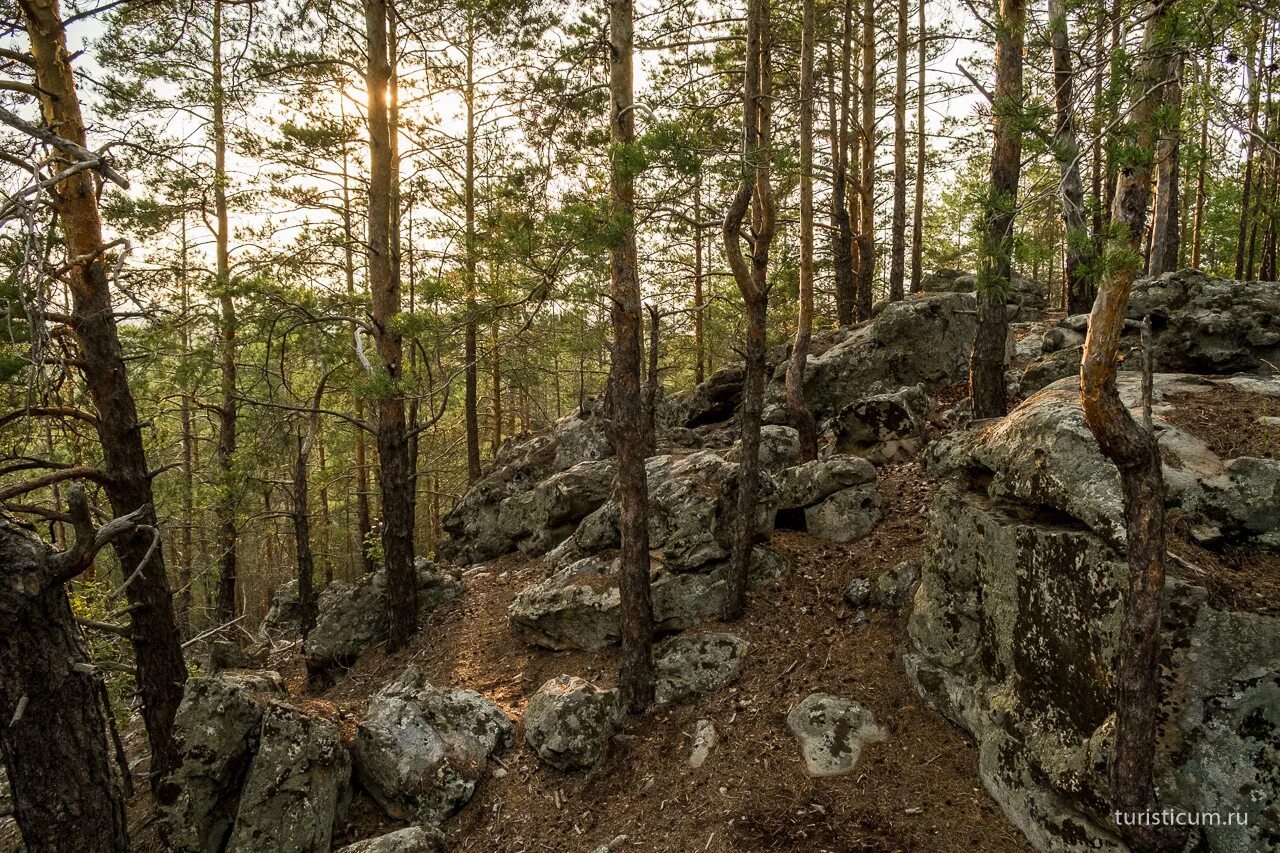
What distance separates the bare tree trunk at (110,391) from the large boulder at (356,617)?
126 inches

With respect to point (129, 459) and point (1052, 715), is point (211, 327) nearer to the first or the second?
point (129, 459)

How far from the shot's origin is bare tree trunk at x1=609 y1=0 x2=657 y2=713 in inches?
232

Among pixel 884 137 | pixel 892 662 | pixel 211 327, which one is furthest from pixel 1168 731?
pixel 884 137

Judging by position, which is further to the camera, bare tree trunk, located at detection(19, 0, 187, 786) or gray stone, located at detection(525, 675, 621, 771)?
gray stone, located at detection(525, 675, 621, 771)

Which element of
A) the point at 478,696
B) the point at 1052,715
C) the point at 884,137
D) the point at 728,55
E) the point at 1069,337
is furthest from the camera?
the point at 884,137

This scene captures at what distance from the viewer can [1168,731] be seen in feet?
12.2

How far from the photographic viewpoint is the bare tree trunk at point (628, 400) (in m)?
5.90

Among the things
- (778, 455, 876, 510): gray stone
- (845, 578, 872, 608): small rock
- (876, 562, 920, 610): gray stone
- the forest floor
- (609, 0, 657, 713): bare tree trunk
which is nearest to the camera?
the forest floor

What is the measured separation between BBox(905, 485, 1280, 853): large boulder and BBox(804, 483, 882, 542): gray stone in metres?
2.27

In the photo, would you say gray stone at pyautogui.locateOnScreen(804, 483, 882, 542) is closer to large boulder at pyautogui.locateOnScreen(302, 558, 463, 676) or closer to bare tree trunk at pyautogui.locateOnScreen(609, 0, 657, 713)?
bare tree trunk at pyautogui.locateOnScreen(609, 0, 657, 713)

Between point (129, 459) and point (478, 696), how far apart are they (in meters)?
4.33

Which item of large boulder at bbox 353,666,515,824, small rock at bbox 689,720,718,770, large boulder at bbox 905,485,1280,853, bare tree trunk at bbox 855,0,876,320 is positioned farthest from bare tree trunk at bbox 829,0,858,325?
large boulder at bbox 353,666,515,824

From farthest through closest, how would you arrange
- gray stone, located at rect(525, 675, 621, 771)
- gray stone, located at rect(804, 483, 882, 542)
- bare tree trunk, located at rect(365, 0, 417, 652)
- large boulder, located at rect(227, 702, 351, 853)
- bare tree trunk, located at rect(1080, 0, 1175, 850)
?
gray stone, located at rect(804, 483, 882, 542) < bare tree trunk, located at rect(365, 0, 417, 652) < gray stone, located at rect(525, 675, 621, 771) < large boulder, located at rect(227, 702, 351, 853) < bare tree trunk, located at rect(1080, 0, 1175, 850)

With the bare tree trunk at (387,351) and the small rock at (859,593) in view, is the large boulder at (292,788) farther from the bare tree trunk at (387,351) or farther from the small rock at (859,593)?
the small rock at (859,593)
